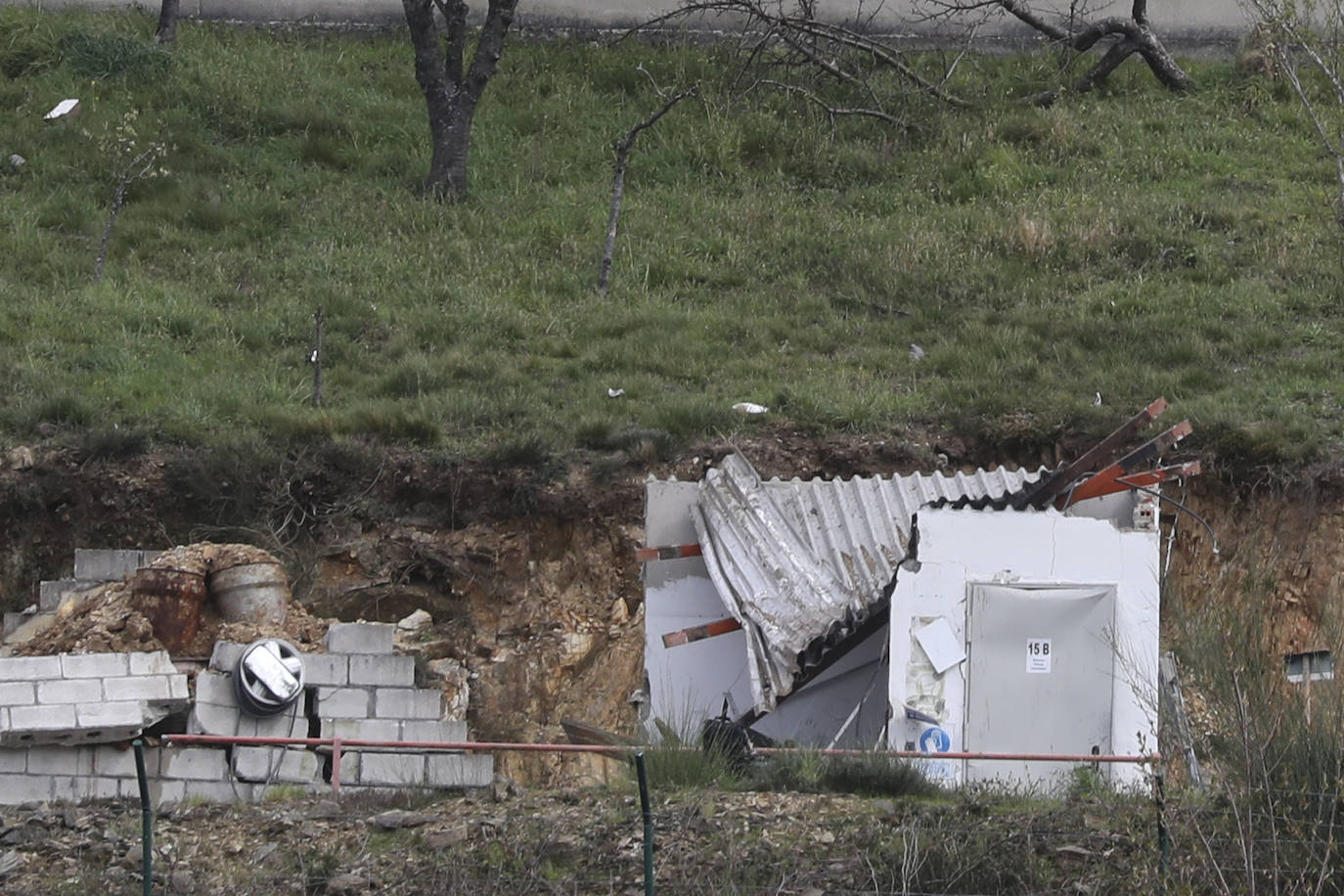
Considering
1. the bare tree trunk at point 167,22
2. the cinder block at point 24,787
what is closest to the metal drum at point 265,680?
the cinder block at point 24,787

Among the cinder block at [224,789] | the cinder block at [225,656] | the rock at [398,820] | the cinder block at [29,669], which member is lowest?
the rock at [398,820]

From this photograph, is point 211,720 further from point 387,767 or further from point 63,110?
point 63,110

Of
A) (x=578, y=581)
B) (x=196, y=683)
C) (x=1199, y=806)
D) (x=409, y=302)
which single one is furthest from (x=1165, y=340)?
(x=196, y=683)

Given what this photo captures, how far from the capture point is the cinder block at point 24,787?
32.9 ft

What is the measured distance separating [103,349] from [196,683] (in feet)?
16.2

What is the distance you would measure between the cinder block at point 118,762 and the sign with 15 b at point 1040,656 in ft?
16.8

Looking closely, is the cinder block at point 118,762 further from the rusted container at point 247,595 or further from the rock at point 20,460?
the rock at point 20,460

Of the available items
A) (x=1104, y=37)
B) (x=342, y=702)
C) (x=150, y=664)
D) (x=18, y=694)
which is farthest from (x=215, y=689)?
(x=1104, y=37)

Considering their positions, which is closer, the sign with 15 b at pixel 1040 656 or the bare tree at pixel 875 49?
the sign with 15 b at pixel 1040 656

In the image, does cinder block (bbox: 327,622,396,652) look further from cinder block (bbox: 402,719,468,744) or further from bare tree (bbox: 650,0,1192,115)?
bare tree (bbox: 650,0,1192,115)

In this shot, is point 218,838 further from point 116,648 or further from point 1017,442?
point 1017,442

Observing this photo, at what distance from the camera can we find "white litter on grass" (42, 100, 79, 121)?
18.6 m

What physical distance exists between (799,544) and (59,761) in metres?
4.88

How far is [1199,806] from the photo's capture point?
7996 millimetres
